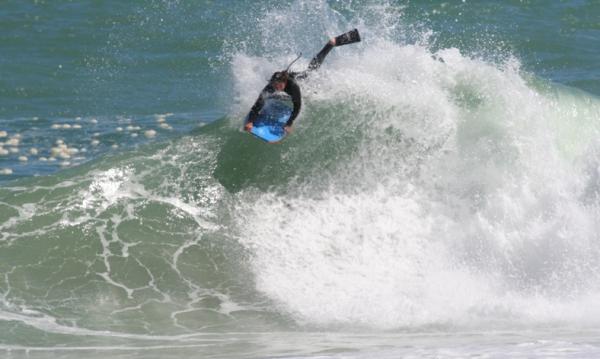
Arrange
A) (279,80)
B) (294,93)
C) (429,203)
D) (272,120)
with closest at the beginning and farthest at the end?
1. (279,80)
2. (294,93)
3. (272,120)
4. (429,203)

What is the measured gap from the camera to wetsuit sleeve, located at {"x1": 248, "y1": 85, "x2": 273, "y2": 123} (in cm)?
Answer: 1175

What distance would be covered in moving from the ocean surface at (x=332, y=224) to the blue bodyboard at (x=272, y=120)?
2.31 feet

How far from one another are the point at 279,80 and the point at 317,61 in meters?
0.59

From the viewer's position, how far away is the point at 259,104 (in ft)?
38.8

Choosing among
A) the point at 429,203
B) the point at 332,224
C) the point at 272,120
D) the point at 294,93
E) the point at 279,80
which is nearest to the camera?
the point at 279,80

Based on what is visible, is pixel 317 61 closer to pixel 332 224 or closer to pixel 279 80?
pixel 279 80

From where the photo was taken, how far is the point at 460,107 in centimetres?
1330

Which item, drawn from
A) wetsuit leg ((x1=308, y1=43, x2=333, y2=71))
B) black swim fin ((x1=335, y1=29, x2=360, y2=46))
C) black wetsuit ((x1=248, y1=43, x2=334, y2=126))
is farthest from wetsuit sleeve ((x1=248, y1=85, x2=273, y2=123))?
black swim fin ((x1=335, y1=29, x2=360, y2=46))

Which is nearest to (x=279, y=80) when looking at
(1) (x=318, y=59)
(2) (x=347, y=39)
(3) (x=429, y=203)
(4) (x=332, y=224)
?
(1) (x=318, y=59)

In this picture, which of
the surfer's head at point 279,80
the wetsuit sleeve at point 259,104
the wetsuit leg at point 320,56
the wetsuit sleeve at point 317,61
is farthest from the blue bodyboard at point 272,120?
the wetsuit leg at point 320,56

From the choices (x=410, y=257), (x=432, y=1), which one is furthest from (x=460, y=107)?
(x=432, y=1)

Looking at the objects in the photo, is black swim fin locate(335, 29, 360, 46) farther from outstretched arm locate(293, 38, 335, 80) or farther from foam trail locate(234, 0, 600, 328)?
foam trail locate(234, 0, 600, 328)

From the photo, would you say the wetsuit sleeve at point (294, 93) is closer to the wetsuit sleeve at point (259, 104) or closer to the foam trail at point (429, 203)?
the wetsuit sleeve at point (259, 104)

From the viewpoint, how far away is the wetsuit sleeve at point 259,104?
1175 centimetres
